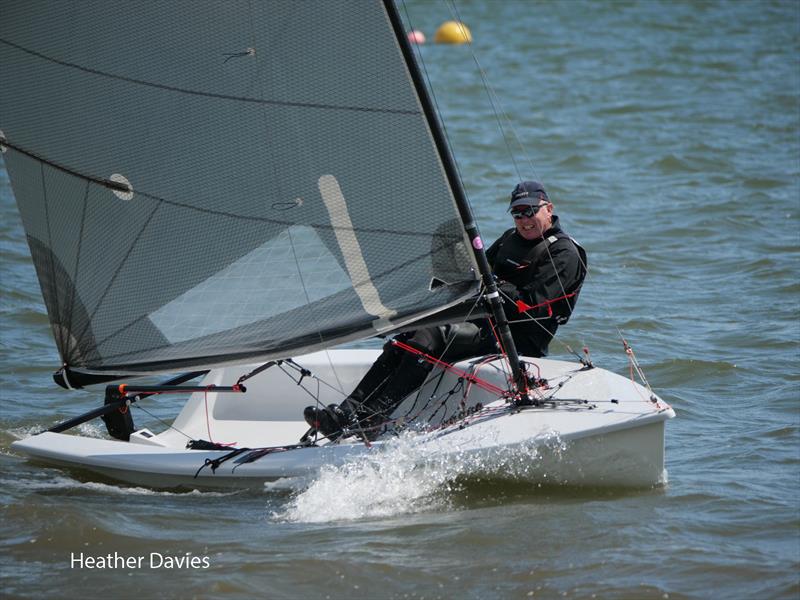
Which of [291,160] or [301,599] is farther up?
[291,160]

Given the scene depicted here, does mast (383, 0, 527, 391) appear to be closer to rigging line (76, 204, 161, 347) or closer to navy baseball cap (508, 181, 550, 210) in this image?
navy baseball cap (508, 181, 550, 210)

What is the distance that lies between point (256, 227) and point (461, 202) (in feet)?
2.53

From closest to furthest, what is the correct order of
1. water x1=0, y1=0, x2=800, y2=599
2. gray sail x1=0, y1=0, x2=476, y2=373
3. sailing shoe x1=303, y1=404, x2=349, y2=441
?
water x1=0, y1=0, x2=800, y2=599
gray sail x1=0, y1=0, x2=476, y2=373
sailing shoe x1=303, y1=404, x2=349, y2=441

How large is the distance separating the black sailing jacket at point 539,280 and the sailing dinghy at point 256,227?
0.15 meters

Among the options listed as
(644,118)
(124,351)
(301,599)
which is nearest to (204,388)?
(124,351)

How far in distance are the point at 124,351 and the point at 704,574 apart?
2.34 metres

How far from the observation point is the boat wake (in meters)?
4.07

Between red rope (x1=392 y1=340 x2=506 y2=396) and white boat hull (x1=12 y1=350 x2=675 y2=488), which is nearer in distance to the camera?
white boat hull (x1=12 y1=350 x2=675 y2=488)

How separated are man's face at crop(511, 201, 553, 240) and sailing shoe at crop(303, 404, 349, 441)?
39.8 inches

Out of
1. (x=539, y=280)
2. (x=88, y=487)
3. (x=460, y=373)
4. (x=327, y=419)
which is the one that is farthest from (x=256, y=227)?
(x=88, y=487)

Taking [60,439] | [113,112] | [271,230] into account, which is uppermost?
[113,112]

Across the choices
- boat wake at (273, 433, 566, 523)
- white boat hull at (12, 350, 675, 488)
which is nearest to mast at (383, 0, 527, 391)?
white boat hull at (12, 350, 675, 488)

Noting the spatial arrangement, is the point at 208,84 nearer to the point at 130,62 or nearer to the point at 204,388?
the point at 130,62

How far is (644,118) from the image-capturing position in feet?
41.5
